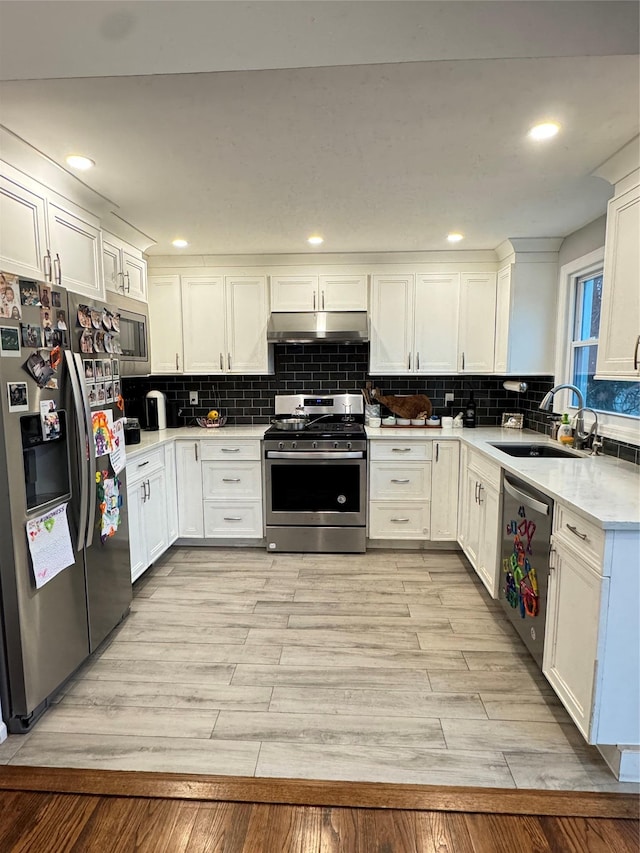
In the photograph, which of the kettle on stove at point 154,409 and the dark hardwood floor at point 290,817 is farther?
the kettle on stove at point 154,409

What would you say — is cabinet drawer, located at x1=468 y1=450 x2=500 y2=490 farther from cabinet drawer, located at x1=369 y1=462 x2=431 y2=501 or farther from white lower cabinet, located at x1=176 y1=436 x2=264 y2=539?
white lower cabinet, located at x1=176 y1=436 x2=264 y2=539

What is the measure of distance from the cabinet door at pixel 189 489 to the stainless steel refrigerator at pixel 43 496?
4.48 ft

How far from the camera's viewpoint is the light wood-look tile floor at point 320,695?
5.38 ft

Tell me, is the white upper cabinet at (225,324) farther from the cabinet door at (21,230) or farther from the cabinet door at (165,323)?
the cabinet door at (21,230)

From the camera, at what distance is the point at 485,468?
2.83m

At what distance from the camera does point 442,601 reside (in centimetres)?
277

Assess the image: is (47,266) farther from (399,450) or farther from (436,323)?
(436,323)

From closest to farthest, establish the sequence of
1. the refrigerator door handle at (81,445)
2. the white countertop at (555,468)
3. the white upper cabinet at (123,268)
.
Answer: the white countertop at (555,468) < the refrigerator door handle at (81,445) < the white upper cabinet at (123,268)

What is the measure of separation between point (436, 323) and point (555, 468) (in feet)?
6.12

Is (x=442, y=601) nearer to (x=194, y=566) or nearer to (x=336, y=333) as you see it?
(x=194, y=566)

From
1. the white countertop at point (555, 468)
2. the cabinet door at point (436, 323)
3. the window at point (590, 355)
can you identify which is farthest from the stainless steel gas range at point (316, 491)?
the window at point (590, 355)

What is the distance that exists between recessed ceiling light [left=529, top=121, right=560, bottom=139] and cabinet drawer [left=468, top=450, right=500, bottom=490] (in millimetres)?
1599

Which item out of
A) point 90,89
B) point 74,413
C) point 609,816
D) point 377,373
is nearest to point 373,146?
point 90,89

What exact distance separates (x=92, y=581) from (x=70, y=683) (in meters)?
0.45
